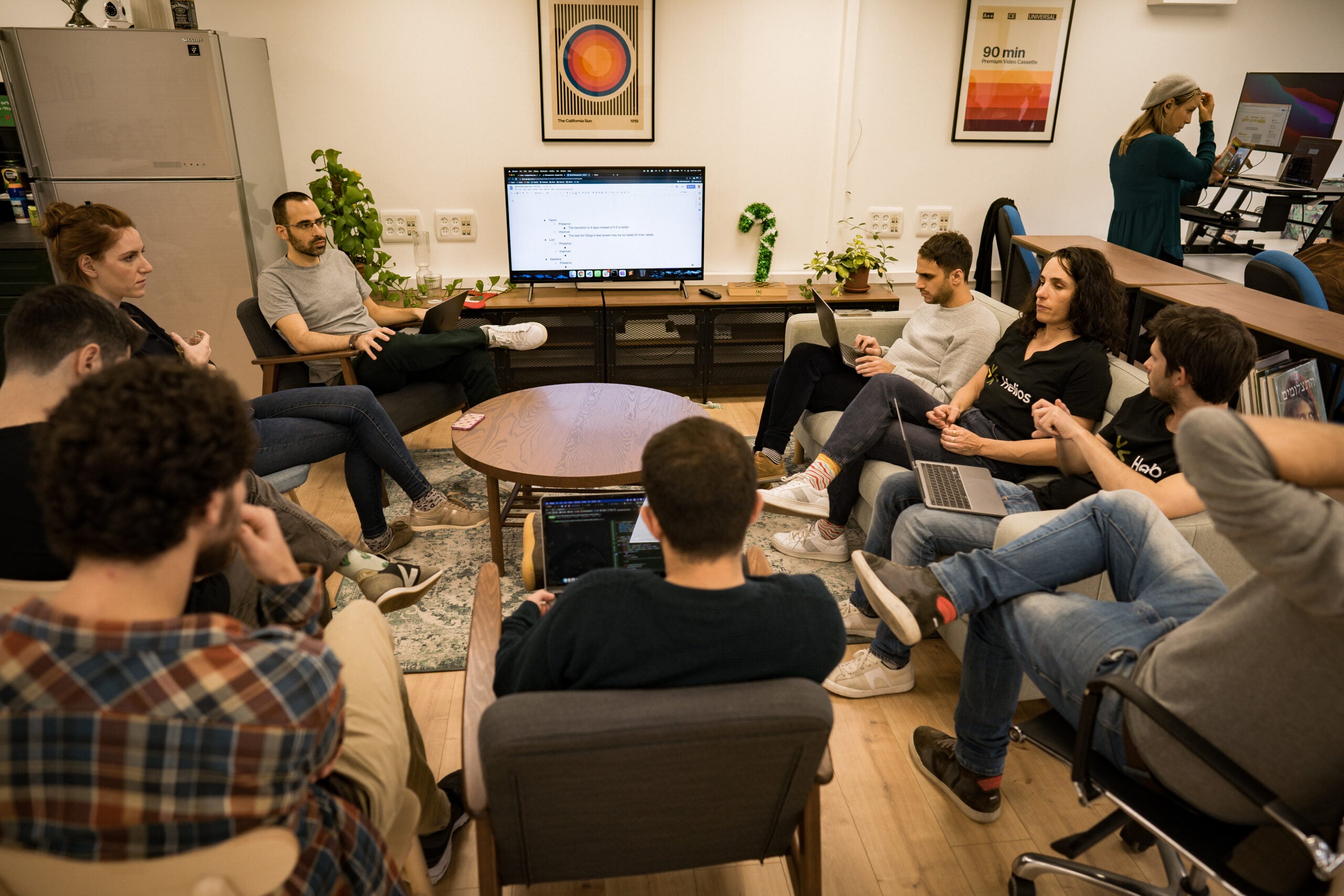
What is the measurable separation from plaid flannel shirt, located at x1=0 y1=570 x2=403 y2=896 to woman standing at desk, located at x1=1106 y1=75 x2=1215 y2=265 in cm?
431

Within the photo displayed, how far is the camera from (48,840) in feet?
2.97

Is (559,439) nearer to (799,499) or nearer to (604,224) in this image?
(799,499)

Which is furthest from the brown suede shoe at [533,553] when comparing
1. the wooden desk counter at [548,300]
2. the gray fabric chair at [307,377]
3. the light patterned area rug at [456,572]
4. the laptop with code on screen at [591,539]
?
the wooden desk counter at [548,300]

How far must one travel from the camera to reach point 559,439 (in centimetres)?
270

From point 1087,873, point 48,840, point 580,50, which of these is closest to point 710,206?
point 580,50

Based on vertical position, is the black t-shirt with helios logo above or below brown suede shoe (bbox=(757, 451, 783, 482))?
above

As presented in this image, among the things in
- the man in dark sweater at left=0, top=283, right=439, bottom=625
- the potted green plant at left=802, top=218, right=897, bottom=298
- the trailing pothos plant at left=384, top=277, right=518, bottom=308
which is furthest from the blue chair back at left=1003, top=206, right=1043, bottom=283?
the man in dark sweater at left=0, top=283, right=439, bottom=625

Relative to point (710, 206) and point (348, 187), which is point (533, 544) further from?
point (710, 206)

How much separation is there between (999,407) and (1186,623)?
139cm

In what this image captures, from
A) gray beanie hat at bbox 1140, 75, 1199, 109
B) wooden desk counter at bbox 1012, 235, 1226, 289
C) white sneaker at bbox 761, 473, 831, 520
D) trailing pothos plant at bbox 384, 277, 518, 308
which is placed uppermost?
gray beanie hat at bbox 1140, 75, 1199, 109

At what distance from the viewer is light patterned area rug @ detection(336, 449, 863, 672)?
2416 millimetres

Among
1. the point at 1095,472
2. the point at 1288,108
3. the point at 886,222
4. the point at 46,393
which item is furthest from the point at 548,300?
the point at 1288,108

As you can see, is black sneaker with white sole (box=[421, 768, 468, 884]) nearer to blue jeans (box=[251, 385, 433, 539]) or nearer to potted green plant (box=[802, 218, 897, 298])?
blue jeans (box=[251, 385, 433, 539])

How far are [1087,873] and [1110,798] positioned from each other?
0.32m
